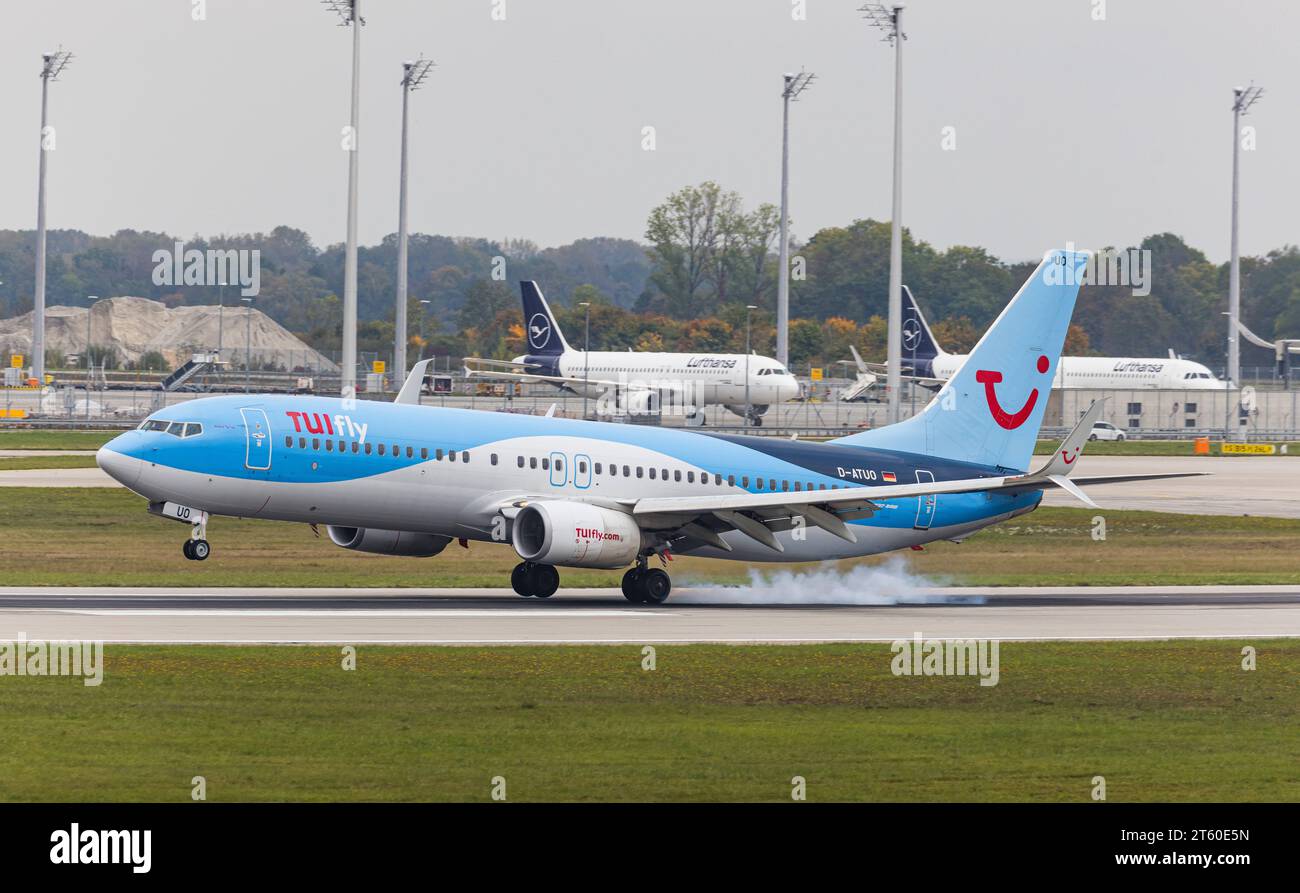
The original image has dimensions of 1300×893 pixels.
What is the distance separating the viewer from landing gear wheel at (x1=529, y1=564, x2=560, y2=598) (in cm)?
4359

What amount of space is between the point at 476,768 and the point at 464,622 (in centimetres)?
1589

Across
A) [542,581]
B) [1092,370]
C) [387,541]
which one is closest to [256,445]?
[387,541]

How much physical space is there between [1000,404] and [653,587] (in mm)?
11651

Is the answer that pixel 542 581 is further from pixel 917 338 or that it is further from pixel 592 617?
pixel 917 338

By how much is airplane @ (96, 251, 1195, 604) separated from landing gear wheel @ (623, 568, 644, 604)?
53 millimetres

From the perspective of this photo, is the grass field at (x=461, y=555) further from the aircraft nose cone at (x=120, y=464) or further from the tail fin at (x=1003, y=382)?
the aircraft nose cone at (x=120, y=464)

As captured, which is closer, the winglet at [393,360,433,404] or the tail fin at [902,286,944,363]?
the winglet at [393,360,433,404]

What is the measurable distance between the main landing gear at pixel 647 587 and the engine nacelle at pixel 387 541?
4.51 metres

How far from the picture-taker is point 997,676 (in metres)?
30.4

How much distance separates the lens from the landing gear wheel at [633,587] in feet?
143

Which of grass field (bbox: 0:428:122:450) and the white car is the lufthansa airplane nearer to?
the white car

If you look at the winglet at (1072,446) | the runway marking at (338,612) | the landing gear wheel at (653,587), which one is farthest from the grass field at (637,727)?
the landing gear wheel at (653,587)

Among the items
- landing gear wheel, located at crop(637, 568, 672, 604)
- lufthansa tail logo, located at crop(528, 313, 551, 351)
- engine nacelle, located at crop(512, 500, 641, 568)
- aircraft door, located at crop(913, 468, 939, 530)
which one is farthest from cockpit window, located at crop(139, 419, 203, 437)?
lufthansa tail logo, located at crop(528, 313, 551, 351)
